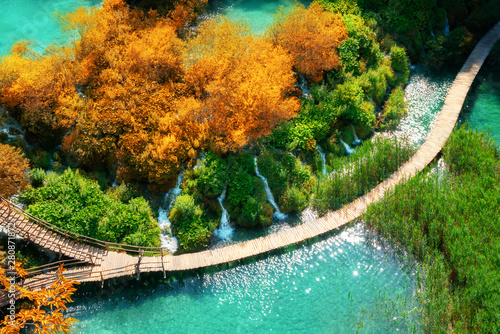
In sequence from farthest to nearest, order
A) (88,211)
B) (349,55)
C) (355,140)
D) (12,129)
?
(349,55) → (355,140) → (12,129) → (88,211)

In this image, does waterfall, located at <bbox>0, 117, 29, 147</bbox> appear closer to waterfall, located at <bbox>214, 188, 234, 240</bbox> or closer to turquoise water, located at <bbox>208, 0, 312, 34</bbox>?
waterfall, located at <bbox>214, 188, 234, 240</bbox>

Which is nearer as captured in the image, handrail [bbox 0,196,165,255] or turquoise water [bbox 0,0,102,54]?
handrail [bbox 0,196,165,255]

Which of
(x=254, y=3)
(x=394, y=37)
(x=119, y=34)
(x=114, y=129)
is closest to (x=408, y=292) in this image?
(x=114, y=129)

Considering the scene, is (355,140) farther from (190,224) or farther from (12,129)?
(12,129)

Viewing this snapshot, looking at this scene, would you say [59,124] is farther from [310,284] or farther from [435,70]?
[435,70]

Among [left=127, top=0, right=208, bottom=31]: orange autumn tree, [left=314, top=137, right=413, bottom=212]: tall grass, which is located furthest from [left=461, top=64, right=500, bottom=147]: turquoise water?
[left=127, top=0, right=208, bottom=31]: orange autumn tree

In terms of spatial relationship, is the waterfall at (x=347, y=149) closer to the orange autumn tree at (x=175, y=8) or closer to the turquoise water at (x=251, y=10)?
the turquoise water at (x=251, y=10)

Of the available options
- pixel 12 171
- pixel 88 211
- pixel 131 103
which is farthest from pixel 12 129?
pixel 88 211
